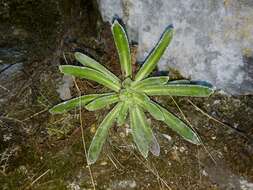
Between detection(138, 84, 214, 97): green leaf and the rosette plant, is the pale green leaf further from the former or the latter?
detection(138, 84, 214, 97): green leaf

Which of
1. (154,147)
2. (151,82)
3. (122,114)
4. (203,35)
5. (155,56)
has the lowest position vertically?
(154,147)

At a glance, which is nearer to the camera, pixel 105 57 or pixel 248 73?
pixel 248 73

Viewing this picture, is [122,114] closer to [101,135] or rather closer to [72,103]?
[101,135]

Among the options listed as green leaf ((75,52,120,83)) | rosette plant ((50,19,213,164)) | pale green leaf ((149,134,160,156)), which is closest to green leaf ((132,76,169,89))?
rosette plant ((50,19,213,164))

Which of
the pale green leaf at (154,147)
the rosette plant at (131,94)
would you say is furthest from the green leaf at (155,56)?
the pale green leaf at (154,147)

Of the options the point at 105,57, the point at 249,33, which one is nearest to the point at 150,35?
the point at 105,57

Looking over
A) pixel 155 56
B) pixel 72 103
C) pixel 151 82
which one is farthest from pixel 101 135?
pixel 155 56

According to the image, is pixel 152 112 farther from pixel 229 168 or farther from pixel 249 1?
pixel 249 1

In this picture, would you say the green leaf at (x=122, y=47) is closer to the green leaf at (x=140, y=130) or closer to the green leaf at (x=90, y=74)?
the green leaf at (x=90, y=74)
